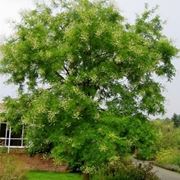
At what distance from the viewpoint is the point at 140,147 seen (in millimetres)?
22359

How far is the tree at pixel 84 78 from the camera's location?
21.3m

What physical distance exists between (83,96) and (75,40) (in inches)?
94.9

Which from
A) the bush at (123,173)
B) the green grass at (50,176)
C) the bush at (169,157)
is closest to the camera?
the bush at (123,173)

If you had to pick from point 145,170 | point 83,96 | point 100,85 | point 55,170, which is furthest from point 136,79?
point 55,170

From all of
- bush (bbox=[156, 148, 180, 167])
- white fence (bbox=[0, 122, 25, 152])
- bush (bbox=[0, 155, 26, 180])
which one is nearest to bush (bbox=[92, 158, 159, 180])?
bush (bbox=[0, 155, 26, 180])

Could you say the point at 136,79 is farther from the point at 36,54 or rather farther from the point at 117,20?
the point at 36,54

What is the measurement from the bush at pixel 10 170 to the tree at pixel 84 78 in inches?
51.2

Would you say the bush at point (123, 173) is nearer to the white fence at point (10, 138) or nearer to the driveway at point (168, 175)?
the driveway at point (168, 175)

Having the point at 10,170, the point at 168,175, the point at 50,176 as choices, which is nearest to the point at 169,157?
the point at 168,175

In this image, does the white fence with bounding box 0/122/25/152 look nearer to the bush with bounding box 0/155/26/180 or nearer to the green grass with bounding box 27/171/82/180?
the green grass with bounding box 27/171/82/180

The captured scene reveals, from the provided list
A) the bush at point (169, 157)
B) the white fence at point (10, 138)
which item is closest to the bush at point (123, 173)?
the white fence at point (10, 138)

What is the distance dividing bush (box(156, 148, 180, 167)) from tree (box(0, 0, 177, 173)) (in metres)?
19.9

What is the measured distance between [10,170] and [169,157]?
23925 mm

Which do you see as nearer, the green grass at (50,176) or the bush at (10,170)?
the bush at (10,170)
